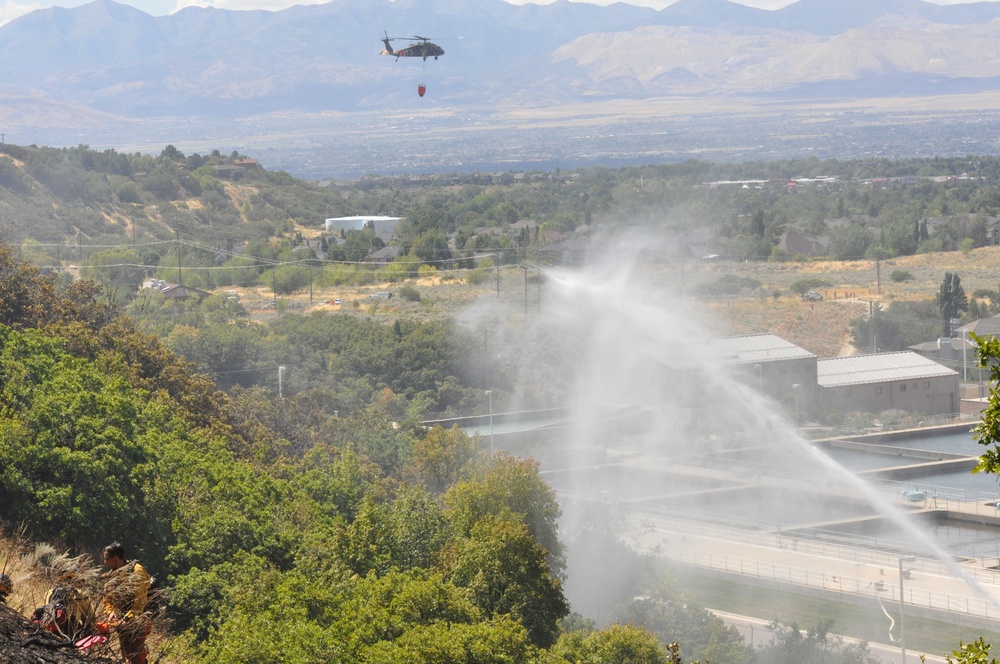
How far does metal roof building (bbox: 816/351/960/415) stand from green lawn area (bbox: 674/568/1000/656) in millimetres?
21902

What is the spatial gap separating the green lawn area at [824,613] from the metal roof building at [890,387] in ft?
71.9

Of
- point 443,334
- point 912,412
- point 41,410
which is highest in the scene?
point 41,410

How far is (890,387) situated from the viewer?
51.6 m

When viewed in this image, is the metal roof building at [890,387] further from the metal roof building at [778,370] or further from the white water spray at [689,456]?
the white water spray at [689,456]

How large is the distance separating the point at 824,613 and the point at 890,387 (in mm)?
24671

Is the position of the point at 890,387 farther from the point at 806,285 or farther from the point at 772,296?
the point at 806,285

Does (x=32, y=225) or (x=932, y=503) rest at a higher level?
(x=32, y=225)

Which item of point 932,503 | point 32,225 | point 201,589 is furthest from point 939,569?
point 32,225

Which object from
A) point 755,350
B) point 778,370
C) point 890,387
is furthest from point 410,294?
point 890,387

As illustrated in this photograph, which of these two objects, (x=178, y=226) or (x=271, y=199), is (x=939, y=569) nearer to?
(x=178, y=226)

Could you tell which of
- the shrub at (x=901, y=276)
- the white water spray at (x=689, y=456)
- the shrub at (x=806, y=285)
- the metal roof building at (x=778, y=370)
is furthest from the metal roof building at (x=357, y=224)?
the metal roof building at (x=778, y=370)

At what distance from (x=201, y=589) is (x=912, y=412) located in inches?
1552

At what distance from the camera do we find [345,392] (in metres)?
44.7

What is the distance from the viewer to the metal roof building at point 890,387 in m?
51.1
